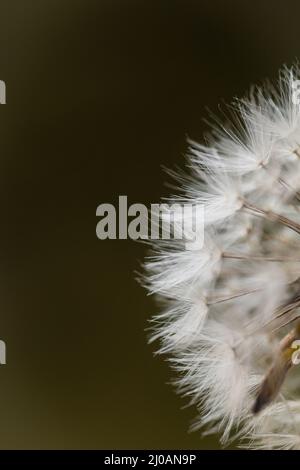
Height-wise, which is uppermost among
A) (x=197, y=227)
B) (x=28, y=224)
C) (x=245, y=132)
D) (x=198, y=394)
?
(x=28, y=224)

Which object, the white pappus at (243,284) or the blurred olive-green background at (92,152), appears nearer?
the white pappus at (243,284)

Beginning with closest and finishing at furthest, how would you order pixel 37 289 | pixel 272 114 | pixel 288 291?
pixel 288 291
pixel 272 114
pixel 37 289

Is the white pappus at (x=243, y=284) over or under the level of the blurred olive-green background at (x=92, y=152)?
under

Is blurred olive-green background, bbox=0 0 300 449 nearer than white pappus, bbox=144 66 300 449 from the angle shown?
No

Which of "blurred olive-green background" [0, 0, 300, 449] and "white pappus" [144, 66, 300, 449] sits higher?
"blurred olive-green background" [0, 0, 300, 449]

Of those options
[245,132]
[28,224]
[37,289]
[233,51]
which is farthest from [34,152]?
[245,132]

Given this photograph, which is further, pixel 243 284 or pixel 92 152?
pixel 92 152

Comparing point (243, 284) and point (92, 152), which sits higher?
point (92, 152)

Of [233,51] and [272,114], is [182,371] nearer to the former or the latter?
[272,114]
